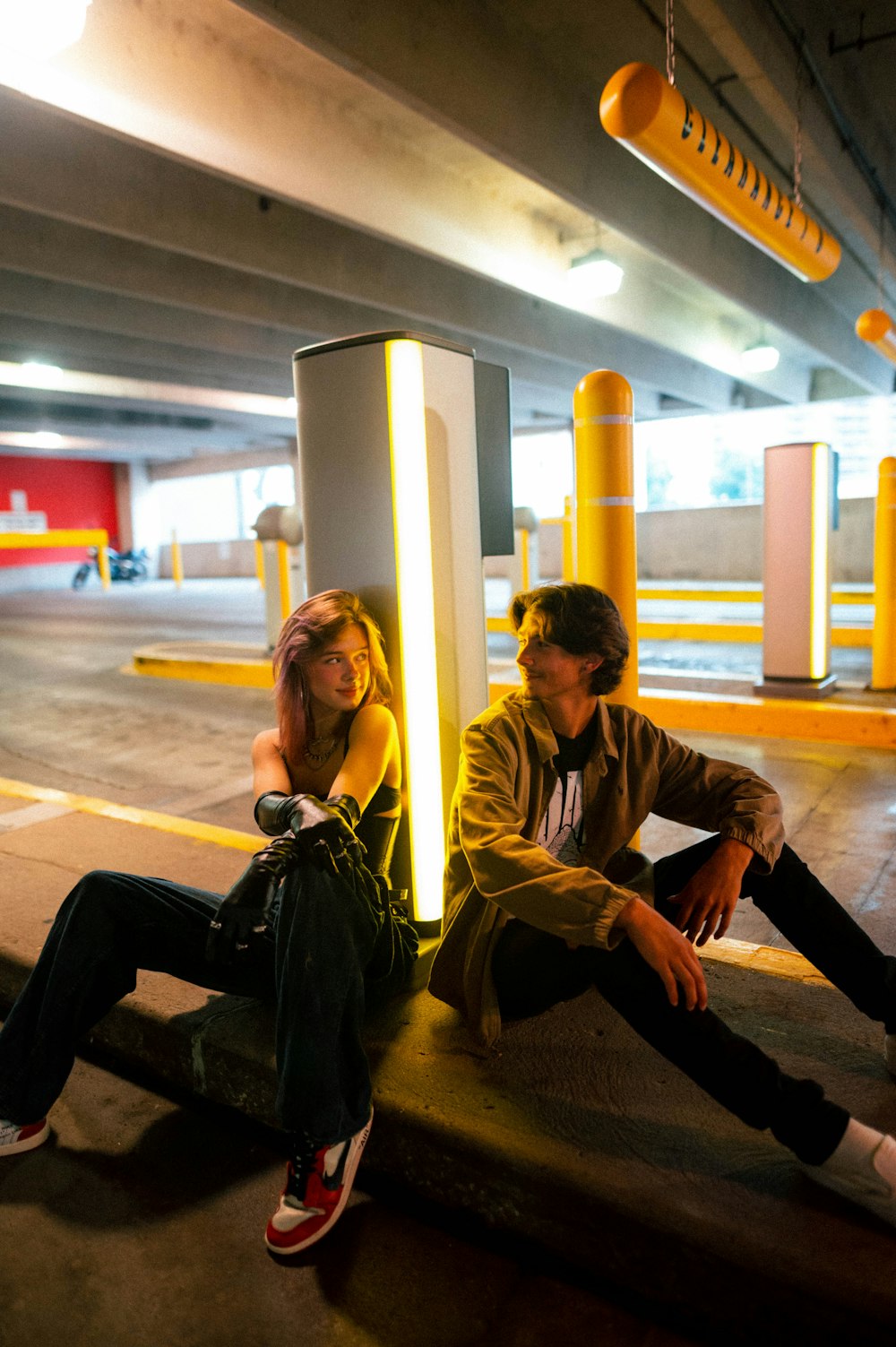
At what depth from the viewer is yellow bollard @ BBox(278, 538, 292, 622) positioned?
28.2 ft

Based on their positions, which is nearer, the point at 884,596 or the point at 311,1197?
the point at 311,1197

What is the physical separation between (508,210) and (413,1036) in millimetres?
7855

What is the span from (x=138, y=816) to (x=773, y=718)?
3696mm

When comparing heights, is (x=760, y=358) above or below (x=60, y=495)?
above

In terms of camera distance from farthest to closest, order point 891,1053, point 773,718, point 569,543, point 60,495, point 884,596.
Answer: point 60,495, point 569,543, point 884,596, point 773,718, point 891,1053

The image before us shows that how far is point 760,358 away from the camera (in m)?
12.7

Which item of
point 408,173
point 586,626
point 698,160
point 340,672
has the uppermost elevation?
point 408,173

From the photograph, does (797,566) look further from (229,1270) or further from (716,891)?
(229,1270)

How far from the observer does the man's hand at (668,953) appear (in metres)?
1.55

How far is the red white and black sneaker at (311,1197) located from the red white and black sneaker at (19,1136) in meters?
0.64

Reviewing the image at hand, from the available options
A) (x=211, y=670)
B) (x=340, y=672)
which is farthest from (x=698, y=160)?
(x=211, y=670)

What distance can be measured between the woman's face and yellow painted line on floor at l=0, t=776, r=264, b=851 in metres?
1.49

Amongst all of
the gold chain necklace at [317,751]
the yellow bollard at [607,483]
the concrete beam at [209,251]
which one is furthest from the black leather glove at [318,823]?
the concrete beam at [209,251]

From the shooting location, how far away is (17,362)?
41.0ft
